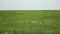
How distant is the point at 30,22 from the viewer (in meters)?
0.70

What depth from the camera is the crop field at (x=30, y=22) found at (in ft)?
2.21

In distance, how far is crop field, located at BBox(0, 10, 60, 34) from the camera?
67 cm
